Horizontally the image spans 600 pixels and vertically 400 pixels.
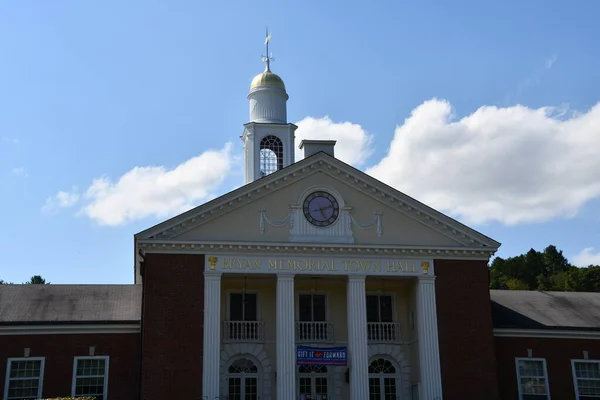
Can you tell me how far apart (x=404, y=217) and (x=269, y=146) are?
9.44 metres

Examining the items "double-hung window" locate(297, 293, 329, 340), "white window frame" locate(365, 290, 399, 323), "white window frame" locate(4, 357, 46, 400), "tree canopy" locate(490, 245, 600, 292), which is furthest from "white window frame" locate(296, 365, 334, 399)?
"tree canopy" locate(490, 245, 600, 292)

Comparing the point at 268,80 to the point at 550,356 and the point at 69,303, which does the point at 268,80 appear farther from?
the point at 550,356

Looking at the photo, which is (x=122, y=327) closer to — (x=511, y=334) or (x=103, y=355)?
(x=103, y=355)

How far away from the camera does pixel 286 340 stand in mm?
31641

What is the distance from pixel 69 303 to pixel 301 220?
429 inches

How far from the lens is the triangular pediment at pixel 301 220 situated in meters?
32.2

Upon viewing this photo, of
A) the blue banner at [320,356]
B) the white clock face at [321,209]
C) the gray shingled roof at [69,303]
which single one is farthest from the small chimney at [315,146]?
the gray shingled roof at [69,303]

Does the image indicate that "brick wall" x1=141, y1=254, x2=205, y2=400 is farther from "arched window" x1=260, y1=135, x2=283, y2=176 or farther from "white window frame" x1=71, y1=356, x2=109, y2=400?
"arched window" x1=260, y1=135, x2=283, y2=176

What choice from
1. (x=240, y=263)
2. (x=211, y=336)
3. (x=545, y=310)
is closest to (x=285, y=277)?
(x=240, y=263)

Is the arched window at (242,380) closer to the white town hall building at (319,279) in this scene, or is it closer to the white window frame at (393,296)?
the white town hall building at (319,279)

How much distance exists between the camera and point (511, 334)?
34562 millimetres

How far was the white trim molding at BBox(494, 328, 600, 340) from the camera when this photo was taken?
113 ft

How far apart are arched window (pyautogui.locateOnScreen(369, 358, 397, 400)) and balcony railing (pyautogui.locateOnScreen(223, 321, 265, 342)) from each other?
5171 millimetres

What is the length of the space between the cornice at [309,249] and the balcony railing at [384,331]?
142 inches
